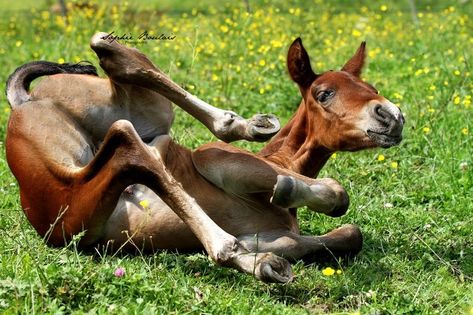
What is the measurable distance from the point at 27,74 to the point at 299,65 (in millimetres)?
1789

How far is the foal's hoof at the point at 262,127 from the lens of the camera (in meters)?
4.95

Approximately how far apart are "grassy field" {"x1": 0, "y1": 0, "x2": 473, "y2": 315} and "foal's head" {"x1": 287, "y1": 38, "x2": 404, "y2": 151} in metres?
0.74

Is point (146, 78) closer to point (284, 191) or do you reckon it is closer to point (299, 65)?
point (299, 65)

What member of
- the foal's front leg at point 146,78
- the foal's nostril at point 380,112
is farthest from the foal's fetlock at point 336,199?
the foal's front leg at point 146,78

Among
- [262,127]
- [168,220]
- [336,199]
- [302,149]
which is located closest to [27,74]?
[168,220]

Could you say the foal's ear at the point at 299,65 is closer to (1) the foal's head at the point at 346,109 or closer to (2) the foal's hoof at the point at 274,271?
(1) the foal's head at the point at 346,109

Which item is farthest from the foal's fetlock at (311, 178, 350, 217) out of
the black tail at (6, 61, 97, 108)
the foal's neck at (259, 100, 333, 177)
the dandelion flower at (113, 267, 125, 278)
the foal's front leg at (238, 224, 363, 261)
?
the black tail at (6, 61, 97, 108)

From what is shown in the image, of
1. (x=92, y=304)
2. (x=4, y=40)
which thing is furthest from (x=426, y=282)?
(x=4, y=40)

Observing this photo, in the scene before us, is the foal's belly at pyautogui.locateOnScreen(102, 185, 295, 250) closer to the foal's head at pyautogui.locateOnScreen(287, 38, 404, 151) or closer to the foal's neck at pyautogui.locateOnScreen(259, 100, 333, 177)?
the foal's neck at pyautogui.locateOnScreen(259, 100, 333, 177)

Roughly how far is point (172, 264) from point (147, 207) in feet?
1.32

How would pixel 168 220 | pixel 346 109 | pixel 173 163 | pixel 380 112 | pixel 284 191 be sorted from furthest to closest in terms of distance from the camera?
pixel 173 163
pixel 346 109
pixel 168 220
pixel 380 112
pixel 284 191

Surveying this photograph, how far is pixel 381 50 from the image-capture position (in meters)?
11.1

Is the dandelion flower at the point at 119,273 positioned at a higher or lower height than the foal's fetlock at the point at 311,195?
lower

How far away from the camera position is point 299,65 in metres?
5.60
